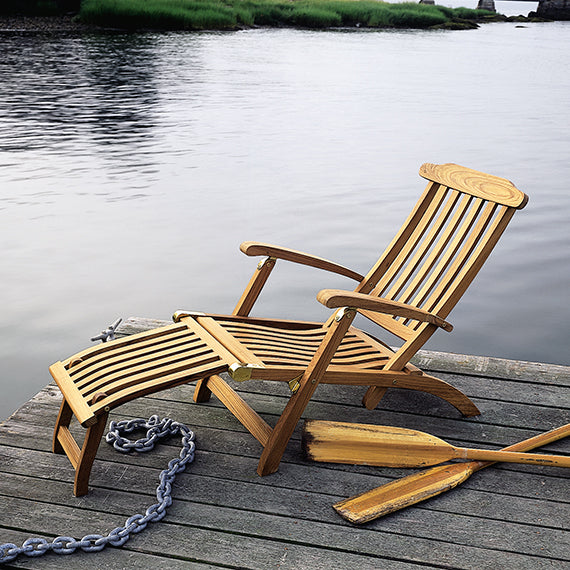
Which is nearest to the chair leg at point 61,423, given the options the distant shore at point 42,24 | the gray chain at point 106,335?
the gray chain at point 106,335

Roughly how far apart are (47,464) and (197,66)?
733 inches

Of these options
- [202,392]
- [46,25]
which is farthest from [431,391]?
[46,25]

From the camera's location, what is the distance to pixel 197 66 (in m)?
19.9

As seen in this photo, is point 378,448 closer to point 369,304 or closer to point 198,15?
point 369,304

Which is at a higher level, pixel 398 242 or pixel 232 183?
pixel 398 242

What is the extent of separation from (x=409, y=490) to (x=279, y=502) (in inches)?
16.9

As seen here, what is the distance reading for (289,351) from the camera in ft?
9.03

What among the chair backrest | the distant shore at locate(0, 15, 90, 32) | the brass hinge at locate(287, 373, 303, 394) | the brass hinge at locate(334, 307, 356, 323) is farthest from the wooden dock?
the distant shore at locate(0, 15, 90, 32)

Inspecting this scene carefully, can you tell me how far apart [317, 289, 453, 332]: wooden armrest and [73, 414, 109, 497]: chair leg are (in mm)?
804

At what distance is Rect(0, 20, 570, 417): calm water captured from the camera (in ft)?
18.0

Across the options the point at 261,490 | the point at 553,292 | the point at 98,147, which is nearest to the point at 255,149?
the point at 98,147

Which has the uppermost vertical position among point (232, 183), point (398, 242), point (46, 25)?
point (398, 242)

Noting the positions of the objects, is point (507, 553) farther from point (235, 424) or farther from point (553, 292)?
point (553, 292)

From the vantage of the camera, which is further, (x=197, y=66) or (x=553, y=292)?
(x=197, y=66)
